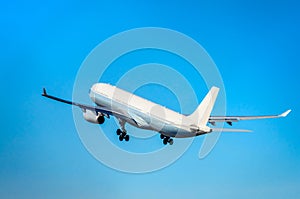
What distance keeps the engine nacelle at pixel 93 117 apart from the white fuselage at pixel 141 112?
326cm

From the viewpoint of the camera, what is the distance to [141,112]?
Result: 68438 mm

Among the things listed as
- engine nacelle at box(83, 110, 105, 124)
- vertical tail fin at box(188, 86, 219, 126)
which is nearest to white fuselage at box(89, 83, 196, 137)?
vertical tail fin at box(188, 86, 219, 126)

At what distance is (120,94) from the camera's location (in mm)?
75562

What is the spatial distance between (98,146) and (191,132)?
596 inches

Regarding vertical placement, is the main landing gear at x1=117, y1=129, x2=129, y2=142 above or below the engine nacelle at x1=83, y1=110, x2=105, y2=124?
below

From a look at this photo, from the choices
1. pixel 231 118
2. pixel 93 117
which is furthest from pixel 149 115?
Answer: pixel 231 118

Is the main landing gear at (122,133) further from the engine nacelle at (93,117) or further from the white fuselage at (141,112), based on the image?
the engine nacelle at (93,117)

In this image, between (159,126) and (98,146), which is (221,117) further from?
(98,146)

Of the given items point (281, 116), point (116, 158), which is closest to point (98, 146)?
point (116, 158)

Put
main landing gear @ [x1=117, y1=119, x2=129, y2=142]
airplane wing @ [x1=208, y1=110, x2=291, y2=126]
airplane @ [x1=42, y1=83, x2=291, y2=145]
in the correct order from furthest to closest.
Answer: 1. main landing gear @ [x1=117, y1=119, x2=129, y2=142]
2. airplane wing @ [x1=208, y1=110, x2=291, y2=126]
3. airplane @ [x1=42, y1=83, x2=291, y2=145]

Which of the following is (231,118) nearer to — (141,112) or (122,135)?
(141,112)

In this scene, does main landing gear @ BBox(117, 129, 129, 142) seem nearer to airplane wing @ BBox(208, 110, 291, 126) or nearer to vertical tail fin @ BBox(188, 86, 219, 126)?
vertical tail fin @ BBox(188, 86, 219, 126)

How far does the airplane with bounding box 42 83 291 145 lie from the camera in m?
63.7

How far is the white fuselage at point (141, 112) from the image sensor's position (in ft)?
209
